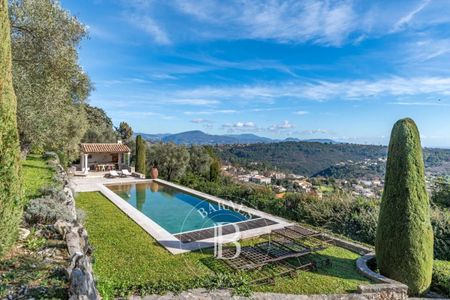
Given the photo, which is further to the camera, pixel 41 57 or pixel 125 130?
pixel 125 130

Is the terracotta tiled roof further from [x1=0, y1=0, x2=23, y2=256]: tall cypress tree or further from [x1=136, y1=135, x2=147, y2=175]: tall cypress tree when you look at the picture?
[x1=0, y1=0, x2=23, y2=256]: tall cypress tree

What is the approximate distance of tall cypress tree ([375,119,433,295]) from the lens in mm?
5961

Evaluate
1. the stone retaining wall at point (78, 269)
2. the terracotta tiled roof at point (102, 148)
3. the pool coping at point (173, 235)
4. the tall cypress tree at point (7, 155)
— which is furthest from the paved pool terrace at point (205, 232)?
the terracotta tiled roof at point (102, 148)

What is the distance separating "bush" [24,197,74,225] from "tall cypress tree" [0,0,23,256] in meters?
2.14

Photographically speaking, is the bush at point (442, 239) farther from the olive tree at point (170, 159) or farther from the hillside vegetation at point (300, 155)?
the hillside vegetation at point (300, 155)

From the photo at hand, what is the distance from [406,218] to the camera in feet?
19.9

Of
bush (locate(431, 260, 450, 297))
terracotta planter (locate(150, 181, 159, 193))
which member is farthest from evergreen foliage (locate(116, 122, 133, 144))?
bush (locate(431, 260, 450, 297))

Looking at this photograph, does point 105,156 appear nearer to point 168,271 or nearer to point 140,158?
point 140,158

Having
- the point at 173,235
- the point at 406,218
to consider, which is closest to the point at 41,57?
the point at 173,235

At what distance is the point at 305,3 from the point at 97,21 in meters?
9.74

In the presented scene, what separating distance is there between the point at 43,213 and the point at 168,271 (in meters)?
3.46

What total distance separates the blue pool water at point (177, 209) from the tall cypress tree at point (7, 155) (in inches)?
218

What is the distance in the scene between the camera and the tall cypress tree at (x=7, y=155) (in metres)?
4.20

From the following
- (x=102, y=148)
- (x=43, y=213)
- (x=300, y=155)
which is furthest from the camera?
(x=300, y=155)
